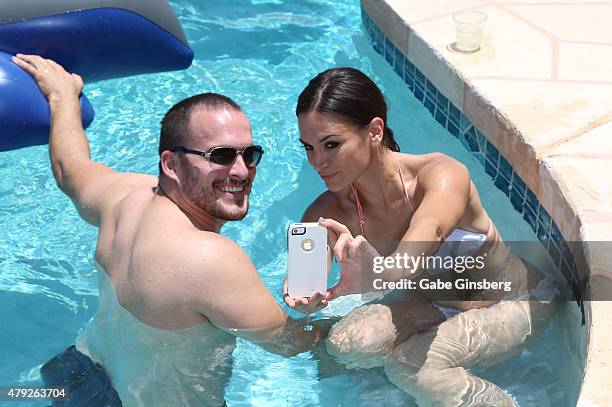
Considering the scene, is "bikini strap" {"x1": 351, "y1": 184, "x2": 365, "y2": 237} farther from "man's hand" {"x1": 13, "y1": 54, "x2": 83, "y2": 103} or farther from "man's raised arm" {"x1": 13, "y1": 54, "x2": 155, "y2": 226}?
"man's hand" {"x1": 13, "y1": 54, "x2": 83, "y2": 103}

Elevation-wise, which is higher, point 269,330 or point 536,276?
point 269,330

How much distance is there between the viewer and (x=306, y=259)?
288cm

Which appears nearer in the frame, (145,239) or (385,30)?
(145,239)

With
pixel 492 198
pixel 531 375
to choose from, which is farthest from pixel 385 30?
pixel 531 375

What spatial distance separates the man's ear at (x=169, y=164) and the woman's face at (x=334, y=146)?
49 cm

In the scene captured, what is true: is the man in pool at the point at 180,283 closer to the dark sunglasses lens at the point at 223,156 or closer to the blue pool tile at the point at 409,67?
the dark sunglasses lens at the point at 223,156

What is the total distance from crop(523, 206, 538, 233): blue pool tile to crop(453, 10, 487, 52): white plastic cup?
1109mm

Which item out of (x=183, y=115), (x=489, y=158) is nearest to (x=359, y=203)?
(x=183, y=115)

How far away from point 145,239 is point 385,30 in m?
3.15

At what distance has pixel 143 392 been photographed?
302 cm

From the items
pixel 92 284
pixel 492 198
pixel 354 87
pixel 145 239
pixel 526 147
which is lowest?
pixel 92 284

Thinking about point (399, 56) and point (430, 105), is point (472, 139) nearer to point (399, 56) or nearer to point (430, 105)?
point (430, 105)

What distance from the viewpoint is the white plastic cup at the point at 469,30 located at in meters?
4.73

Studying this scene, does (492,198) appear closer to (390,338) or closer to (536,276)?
(536,276)
